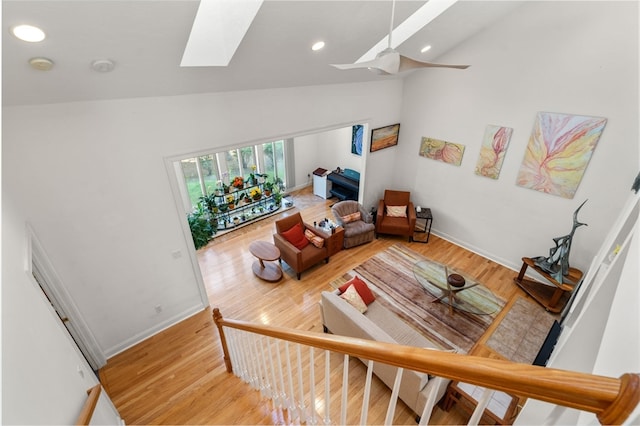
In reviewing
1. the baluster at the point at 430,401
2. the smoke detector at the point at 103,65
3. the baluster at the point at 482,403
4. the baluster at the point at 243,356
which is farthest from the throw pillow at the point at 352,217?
the baluster at the point at 482,403

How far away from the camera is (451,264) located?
5492 millimetres

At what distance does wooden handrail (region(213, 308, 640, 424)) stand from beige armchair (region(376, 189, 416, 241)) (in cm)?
525

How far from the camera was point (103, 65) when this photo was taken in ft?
7.48

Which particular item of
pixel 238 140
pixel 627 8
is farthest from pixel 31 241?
pixel 627 8

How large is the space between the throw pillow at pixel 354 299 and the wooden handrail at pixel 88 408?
2.69 metres

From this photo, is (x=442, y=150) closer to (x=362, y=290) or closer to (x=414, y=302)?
(x=414, y=302)

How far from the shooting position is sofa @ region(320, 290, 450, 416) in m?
2.85

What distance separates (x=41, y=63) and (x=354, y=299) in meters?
3.82

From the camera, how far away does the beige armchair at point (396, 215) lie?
6004mm

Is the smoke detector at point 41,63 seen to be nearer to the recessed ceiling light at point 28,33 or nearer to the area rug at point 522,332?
the recessed ceiling light at point 28,33

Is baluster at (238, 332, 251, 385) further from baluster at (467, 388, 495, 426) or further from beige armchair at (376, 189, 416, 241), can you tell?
beige armchair at (376, 189, 416, 241)

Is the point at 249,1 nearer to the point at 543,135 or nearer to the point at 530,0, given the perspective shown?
the point at 530,0

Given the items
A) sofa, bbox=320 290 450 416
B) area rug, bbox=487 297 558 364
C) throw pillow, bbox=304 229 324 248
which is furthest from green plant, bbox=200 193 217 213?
area rug, bbox=487 297 558 364

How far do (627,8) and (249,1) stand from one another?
183 inches
